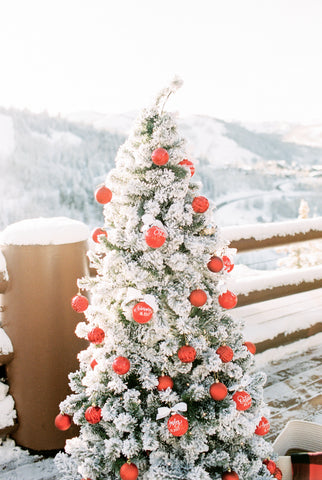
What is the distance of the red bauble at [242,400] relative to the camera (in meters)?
1.57

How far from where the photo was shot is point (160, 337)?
1583mm

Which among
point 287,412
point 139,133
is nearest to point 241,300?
point 287,412

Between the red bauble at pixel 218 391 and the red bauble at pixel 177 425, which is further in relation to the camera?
the red bauble at pixel 218 391

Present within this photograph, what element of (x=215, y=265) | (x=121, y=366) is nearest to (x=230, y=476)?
(x=121, y=366)

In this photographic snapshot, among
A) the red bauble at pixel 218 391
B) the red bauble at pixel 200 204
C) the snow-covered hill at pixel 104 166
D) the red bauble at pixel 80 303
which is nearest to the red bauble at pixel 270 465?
the red bauble at pixel 218 391

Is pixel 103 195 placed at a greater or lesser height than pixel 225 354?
greater

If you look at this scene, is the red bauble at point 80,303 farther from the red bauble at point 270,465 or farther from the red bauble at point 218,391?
the red bauble at point 270,465

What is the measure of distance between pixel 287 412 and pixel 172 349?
1.79 m

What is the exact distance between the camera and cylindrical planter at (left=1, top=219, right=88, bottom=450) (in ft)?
7.10

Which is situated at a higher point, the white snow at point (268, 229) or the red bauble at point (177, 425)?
the white snow at point (268, 229)

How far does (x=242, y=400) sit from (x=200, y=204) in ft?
2.78

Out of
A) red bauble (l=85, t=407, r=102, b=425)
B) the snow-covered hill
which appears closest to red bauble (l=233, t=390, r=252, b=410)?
red bauble (l=85, t=407, r=102, b=425)

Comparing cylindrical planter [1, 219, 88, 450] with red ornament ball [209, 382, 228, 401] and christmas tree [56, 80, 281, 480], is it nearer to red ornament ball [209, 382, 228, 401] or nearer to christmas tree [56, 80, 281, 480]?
christmas tree [56, 80, 281, 480]

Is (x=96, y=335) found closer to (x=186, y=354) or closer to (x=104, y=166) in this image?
(x=186, y=354)
